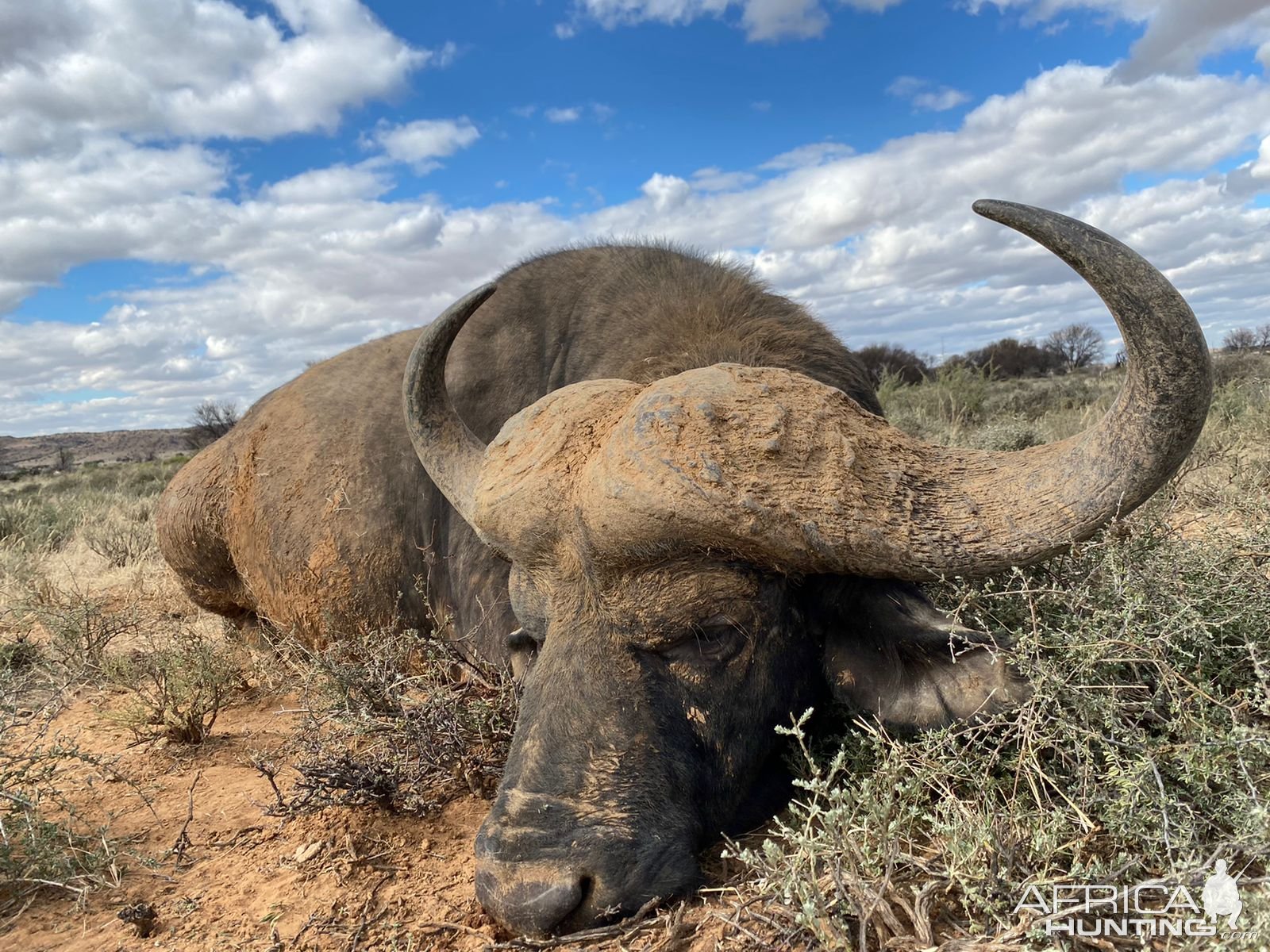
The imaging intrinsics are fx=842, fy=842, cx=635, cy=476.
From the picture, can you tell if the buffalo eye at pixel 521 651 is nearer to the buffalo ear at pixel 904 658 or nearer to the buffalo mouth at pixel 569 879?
the buffalo mouth at pixel 569 879

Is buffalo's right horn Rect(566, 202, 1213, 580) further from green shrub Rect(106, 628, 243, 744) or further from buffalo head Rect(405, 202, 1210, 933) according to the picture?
green shrub Rect(106, 628, 243, 744)

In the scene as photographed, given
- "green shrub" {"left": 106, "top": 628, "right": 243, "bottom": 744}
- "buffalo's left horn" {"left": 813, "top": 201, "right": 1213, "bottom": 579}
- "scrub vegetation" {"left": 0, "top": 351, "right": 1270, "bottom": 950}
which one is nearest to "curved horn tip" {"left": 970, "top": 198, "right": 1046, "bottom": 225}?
"buffalo's left horn" {"left": 813, "top": 201, "right": 1213, "bottom": 579}

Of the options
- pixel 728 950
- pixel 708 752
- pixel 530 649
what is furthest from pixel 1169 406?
pixel 530 649

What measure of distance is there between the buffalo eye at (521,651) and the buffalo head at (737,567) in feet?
0.79

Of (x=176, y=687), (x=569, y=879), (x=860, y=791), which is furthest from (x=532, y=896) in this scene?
(x=176, y=687)

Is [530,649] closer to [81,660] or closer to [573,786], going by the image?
[573,786]

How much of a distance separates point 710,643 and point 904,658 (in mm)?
624

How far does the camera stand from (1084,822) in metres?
2.11

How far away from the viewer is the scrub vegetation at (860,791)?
2008mm

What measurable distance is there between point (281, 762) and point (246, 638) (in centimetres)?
242

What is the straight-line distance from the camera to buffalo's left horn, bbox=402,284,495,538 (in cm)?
349

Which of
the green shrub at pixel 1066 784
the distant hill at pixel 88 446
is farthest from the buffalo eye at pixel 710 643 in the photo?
the distant hill at pixel 88 446

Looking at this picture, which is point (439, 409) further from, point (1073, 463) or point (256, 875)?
point (1073, 463)

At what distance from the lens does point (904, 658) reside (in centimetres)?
264
